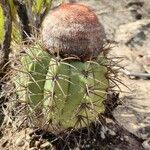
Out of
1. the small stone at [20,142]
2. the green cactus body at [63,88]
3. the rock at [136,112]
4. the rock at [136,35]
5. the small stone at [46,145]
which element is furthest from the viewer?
the rock at [136,35]

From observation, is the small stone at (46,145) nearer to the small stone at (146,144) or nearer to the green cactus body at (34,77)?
the green cactus body at (34,77)

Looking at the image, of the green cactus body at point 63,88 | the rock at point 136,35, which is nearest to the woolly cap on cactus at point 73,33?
the green cactus body at point 63,88

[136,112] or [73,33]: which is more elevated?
[73,33]

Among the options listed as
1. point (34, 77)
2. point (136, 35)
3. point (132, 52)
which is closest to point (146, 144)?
point (34, 77)

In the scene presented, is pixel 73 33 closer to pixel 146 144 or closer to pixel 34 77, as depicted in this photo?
pixel 34 77

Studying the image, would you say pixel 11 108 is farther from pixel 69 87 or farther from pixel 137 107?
pixel 137 107

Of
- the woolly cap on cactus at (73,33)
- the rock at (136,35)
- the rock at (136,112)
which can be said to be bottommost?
the rock at (136,112)
